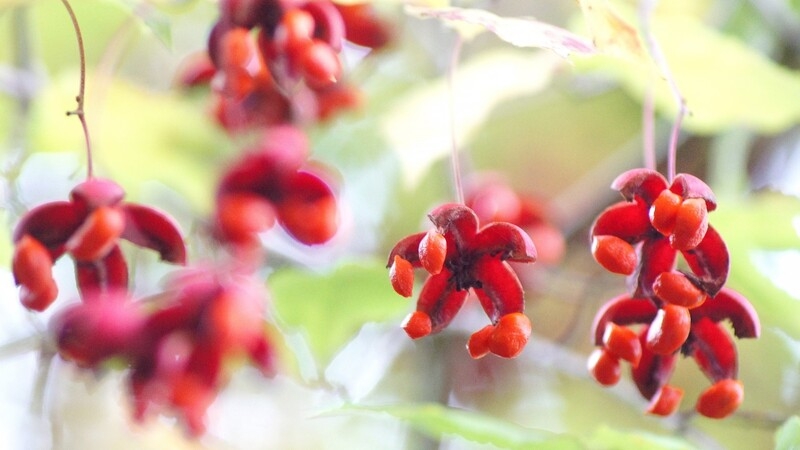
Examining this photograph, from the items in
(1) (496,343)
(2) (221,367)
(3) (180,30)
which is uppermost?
(1) (496,343)

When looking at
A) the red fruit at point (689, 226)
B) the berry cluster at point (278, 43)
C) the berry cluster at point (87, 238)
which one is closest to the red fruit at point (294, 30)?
the berry cluster at point (278, 43)

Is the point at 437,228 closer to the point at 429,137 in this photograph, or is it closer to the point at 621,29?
the point at 621,29

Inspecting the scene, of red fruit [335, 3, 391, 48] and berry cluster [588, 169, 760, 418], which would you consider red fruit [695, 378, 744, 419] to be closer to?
berry cluster [588, 169, 760, 418]

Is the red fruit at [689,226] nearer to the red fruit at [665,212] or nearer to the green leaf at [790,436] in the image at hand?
the red fruit at [665,212]

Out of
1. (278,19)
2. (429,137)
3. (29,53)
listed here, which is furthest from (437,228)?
(29,53)

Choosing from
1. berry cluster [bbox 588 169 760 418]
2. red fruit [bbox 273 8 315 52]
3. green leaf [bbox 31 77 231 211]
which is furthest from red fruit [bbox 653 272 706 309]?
green leaf [bbox 31 77 231 211]
